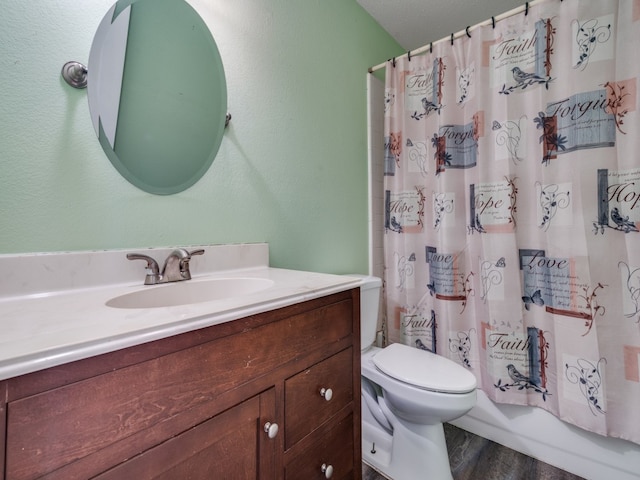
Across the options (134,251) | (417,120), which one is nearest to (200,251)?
(134,251)

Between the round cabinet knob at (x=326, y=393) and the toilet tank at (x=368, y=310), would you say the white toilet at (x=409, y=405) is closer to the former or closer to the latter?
the toilet tank at (x=368, y=310)

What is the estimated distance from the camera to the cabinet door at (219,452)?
48 cm

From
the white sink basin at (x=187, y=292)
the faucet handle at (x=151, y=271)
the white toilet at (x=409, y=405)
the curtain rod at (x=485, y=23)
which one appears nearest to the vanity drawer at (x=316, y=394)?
the white sink basin at (x=187, y=292)

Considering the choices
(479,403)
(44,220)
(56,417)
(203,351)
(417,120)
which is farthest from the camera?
(417,120)

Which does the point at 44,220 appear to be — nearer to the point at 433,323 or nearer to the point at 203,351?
the point at 203,351

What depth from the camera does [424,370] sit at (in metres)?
1.25

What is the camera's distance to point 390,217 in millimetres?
1829

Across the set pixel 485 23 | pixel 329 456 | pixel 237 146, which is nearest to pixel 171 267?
pixel 237 146

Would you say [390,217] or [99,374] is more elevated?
[390,217]

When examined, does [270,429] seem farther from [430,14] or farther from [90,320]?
[430,14]

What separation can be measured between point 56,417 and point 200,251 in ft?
1.95

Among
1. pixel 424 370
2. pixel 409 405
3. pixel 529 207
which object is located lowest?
pixel 409 405

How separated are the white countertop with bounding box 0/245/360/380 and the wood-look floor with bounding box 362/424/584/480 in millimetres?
1177

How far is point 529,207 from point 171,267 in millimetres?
1540
